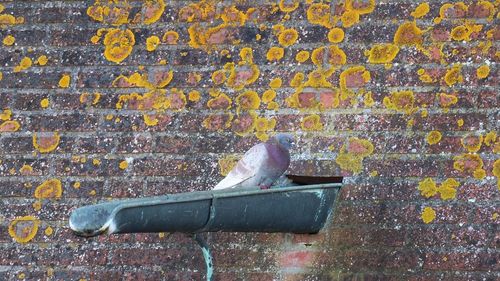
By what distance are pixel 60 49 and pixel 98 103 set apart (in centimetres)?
36

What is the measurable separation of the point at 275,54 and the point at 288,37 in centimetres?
10

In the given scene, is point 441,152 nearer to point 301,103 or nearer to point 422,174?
point 422,174

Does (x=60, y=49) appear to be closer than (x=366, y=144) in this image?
No

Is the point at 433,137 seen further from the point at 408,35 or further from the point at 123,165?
the point at 123,165

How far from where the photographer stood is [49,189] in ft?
12.6

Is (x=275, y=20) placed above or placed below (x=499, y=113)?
above

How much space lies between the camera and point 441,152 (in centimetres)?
367

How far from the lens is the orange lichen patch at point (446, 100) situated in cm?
374

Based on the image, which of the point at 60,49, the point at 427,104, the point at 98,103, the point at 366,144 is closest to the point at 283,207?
the point at 366,144

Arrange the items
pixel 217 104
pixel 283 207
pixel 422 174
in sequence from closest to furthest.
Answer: pixel 283 207
pixel 422 174
pixel 217 104

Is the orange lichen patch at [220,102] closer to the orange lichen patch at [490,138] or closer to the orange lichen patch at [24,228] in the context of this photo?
the orange lichen patch at [24,228]

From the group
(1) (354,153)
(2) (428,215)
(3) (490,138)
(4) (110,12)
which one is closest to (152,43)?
(4) (110,12)

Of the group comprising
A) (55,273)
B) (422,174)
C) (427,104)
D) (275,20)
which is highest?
(275,20)

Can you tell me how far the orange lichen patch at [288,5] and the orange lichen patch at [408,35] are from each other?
501 millimetres
